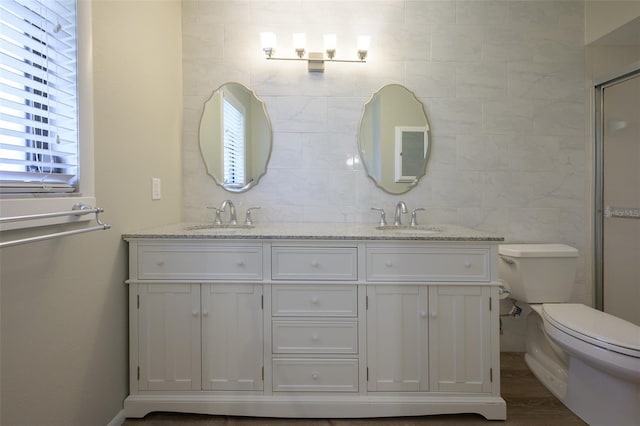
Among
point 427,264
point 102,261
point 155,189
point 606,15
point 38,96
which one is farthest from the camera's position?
point 606,15

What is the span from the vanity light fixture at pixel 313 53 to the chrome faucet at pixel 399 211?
92 cm

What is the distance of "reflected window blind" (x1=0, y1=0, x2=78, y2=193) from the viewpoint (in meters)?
1.01

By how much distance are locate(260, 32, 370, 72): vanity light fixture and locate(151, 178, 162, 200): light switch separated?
3.32 feet

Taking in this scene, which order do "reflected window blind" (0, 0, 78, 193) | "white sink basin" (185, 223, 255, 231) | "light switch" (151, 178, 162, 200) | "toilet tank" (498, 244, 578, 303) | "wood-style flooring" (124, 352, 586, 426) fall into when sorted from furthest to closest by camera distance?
"white sink basin" (185, 223, 255, 231), "toilet tank" (498, 244, 578, 303), "light switch" (151, 178, 162, 200), "wood-style flooring" (124, 352, 586, 426), "reflected window blind" (0, 0, 78, 193)

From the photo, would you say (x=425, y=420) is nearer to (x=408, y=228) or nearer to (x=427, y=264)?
(x=427, y=264)

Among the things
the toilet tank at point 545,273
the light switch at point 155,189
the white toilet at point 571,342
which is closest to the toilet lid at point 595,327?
the white toilet at point 571,342

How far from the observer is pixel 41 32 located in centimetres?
114

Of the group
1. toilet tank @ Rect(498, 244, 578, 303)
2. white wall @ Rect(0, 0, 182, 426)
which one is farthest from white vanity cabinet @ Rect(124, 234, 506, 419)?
toilet tank @ Rect(498, 244, 578, 303)

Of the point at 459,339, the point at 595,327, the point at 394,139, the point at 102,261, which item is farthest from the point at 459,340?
the point at 102,261

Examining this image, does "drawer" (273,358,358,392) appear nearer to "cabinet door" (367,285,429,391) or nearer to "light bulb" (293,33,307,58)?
"cabinet door" (367,285,429,391)

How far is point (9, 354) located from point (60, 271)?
0.29m

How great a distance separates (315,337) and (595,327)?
1.22m

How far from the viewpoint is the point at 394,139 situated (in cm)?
224

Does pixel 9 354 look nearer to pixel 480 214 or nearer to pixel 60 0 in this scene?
pixel 60 0
